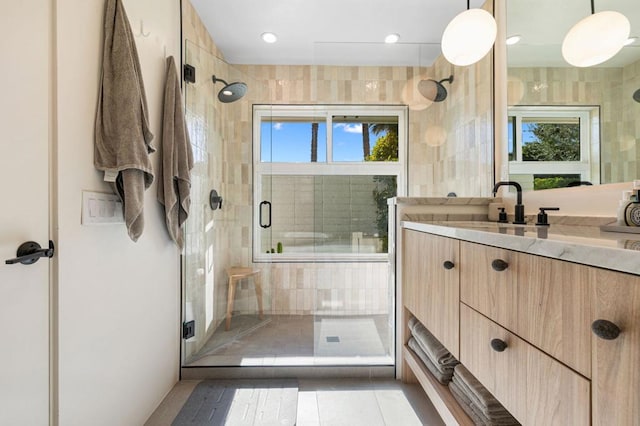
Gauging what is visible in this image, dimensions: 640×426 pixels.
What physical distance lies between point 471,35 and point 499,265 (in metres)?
1.32

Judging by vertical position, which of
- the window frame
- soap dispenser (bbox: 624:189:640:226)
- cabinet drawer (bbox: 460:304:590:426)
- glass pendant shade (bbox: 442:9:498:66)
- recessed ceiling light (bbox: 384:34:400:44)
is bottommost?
cabinet drawer (bbox: 460:304:590:426)

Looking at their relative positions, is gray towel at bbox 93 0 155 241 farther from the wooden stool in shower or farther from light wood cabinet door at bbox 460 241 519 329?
light wood cabinet door at bbox 460 241 519 329

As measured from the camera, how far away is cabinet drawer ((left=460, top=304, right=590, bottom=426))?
60 cm

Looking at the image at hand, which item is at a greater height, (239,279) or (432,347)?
(239,279)

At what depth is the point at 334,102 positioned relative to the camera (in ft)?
8.76

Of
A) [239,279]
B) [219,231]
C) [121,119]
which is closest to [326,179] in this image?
[219,231]

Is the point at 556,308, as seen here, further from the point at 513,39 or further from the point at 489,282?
the point at 513,39

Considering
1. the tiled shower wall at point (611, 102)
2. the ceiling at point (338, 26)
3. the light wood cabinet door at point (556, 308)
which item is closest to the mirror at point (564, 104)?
the tiled shower wall at point (611, 102)

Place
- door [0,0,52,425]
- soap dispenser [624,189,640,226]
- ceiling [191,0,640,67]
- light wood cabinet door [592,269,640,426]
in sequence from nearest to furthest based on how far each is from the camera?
light wood cabinet door [592,269,640,426] → door [0,0,52,425] → soap dispenser [624,189,640,226] → ceiling [191,0,640,67]

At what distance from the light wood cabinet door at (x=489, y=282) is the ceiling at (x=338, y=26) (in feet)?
6.16

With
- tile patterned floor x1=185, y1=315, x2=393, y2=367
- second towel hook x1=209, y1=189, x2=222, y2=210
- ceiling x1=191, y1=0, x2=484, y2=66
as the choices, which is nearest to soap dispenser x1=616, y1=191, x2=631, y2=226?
tile patterned floor x1=185, y1=315, x2=393, y2=367

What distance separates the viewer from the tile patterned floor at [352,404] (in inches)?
58.1

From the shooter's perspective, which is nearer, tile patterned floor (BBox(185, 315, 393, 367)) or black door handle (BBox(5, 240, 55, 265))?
black door handle (BBox(5, 240, 55, 265))

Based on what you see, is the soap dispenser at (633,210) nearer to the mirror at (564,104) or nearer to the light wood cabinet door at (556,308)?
the mirror at (564,104)
